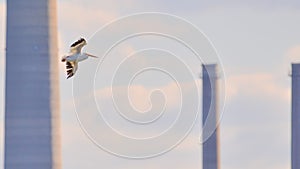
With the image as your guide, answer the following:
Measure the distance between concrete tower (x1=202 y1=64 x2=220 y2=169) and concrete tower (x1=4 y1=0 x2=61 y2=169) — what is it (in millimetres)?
36572

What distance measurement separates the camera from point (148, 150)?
516ft

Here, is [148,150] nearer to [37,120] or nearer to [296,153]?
[37,120]

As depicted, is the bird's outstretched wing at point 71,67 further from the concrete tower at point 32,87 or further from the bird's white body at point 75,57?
the concrete tower at point 32,87

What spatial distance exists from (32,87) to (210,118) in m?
39.2

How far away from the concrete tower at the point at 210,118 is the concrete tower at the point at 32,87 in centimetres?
3657

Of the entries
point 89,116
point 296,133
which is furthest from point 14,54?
point 296,133

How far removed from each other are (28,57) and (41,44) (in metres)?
2.55

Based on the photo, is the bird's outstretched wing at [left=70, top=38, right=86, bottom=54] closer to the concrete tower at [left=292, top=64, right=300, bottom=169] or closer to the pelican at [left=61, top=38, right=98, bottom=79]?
the pelican at [left=61, top=38, right=98, bottom=79]

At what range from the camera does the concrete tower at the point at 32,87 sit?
15525 cm

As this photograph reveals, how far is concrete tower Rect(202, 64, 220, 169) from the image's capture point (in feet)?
623

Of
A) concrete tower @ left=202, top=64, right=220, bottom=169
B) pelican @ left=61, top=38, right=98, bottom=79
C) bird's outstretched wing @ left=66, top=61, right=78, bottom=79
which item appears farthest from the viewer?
concrete tower @ left=202, top=64, right=220, bottom=169

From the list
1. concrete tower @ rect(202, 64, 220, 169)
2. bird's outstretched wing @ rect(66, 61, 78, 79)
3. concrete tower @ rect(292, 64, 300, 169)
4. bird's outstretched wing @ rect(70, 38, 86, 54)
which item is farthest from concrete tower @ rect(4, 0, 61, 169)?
bird's outstretched wing @ rect(66, 61, 78, 79)

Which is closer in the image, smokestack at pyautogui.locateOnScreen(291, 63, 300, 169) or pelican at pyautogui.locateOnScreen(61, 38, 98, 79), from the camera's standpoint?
pelican at pyautogui.locateOnScreen(61, 38, 98, 79)

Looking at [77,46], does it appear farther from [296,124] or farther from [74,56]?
[296,124]
